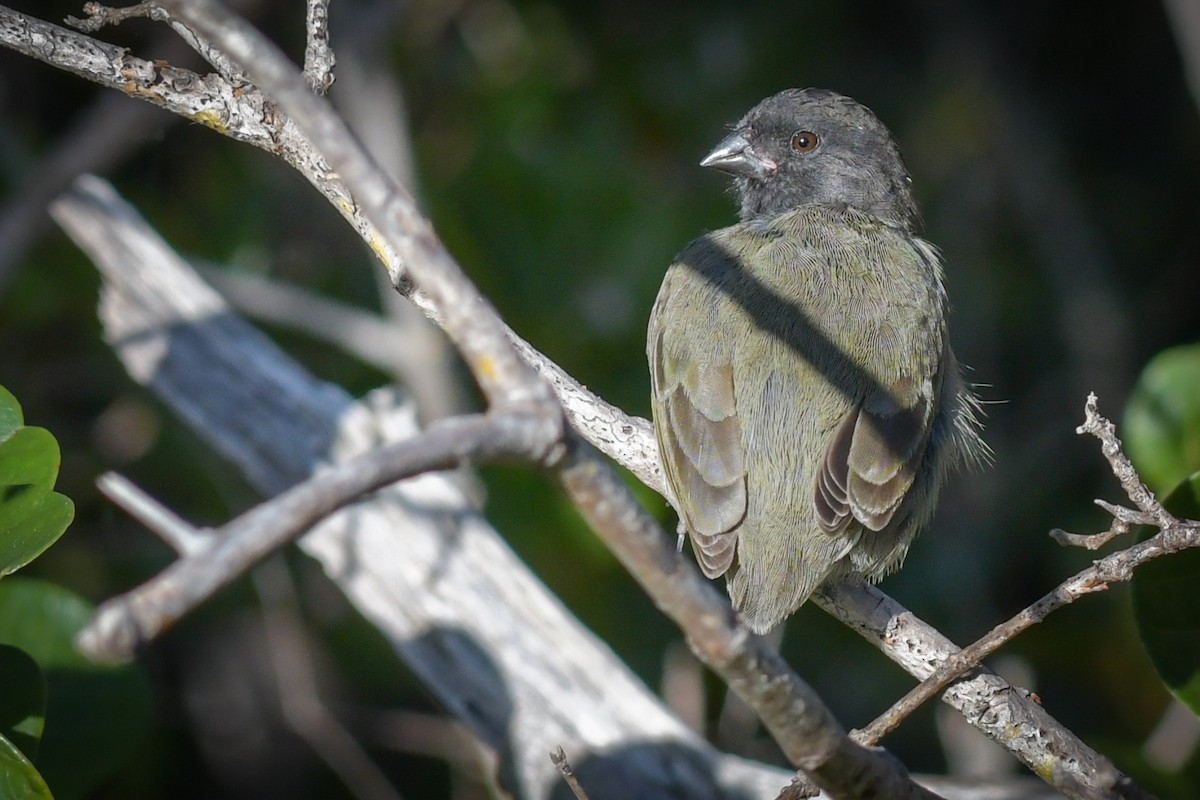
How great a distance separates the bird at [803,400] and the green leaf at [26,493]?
5.05 feet

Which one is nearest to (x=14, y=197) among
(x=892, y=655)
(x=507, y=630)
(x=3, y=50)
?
(x=3, y=50)

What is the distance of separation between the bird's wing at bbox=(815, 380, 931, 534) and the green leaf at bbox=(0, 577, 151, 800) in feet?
5.98

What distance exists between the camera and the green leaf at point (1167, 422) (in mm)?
3807

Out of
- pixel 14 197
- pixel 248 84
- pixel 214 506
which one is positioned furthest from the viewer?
pixel 214 506

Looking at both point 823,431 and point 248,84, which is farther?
point 823,431

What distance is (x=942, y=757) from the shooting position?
5.54m

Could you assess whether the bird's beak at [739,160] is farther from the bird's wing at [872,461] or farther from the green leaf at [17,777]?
the green leaf at [17,777]

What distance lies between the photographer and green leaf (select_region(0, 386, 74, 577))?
7.68 feet

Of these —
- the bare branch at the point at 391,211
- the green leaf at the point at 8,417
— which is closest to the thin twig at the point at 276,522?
the bare branch at the point at 391,211

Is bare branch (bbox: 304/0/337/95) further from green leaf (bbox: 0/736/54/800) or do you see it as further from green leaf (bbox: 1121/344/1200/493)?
green leaf (bbox: 1121/344/1200/493)

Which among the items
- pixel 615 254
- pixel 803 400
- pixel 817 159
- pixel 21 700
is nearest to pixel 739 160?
pixel 817 159

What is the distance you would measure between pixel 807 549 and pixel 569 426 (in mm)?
1719

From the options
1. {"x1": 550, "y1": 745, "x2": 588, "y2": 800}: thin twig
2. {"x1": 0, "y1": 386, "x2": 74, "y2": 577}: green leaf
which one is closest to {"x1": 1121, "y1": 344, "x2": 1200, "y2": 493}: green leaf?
{"x1": 550, "y1": 745, "x2": 588, "y2": 800}: thin twig

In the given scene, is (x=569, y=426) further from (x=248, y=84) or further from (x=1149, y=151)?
(x=1149, y=151)
